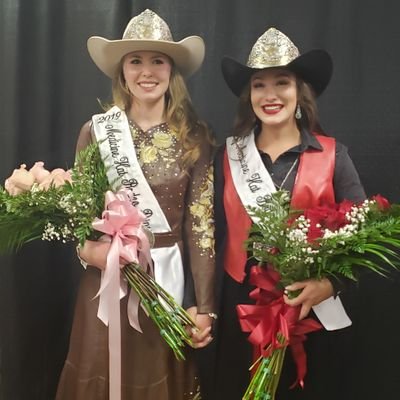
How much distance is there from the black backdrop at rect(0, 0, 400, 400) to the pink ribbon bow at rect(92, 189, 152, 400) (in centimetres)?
66

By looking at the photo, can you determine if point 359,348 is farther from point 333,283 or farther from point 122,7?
point 122,7

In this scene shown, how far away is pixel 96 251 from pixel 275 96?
61 centimetres

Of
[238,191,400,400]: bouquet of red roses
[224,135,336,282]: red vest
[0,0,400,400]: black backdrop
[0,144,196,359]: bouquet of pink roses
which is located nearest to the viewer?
[238,191,400,400]: bouquet of red roses

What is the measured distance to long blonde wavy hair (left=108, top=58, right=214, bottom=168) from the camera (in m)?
1.59

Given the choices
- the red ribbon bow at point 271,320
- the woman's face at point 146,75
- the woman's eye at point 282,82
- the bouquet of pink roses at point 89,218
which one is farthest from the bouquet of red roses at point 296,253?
the woman's face at point 146,75

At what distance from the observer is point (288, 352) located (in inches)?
67.1

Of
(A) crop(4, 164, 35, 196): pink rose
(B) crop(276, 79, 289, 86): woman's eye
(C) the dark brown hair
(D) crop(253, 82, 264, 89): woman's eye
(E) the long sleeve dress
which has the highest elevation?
(B) crop(276, 79, 289, 86): woman's eye

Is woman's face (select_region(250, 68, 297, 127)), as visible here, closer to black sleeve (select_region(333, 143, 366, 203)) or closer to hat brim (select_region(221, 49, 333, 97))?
hat brim (select_region(221, 49, 333, 97))

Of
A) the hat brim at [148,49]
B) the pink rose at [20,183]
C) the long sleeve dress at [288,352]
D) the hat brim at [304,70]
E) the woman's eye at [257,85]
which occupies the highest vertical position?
the hat brim at [148,49]

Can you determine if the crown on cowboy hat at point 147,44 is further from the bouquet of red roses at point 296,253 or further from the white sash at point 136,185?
the bouquet of red roses at point 296,253

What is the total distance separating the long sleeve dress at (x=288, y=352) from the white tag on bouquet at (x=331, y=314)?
190mm

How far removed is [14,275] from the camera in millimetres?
2084

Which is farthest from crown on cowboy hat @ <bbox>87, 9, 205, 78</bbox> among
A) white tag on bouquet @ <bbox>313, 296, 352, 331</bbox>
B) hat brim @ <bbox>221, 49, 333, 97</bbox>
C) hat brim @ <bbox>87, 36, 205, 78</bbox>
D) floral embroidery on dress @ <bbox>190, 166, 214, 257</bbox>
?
white tag on bouquet @ <bbox>313, 296, 352, 331</bbox>

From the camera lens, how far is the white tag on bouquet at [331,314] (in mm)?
1564
